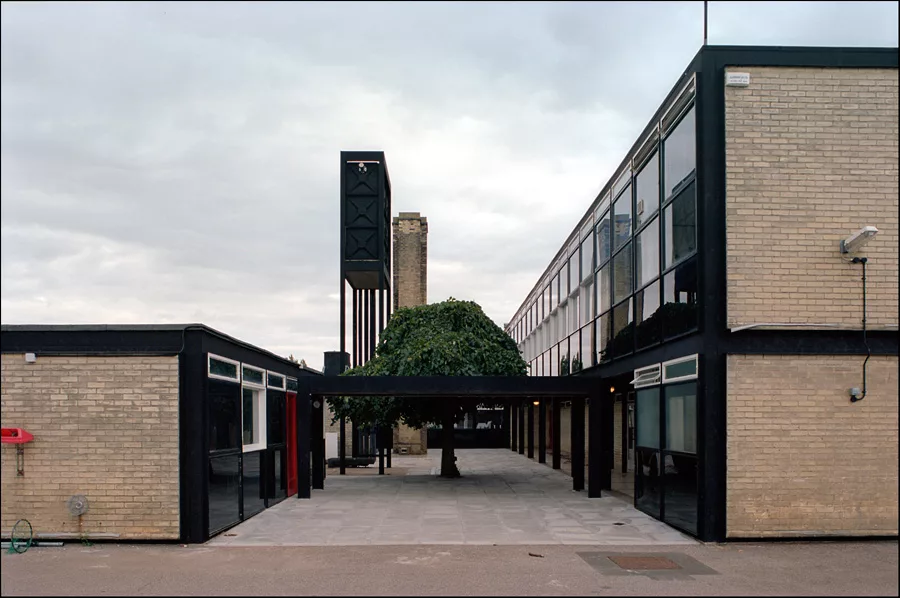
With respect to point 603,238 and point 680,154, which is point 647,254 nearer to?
point 680,154

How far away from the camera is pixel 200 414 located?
40.3 feet

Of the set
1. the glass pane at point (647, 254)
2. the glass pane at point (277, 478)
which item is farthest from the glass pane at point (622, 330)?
the glass pane at point (277, 478)

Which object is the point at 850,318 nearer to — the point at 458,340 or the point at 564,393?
the point at 564,393

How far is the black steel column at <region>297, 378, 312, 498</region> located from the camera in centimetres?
1920

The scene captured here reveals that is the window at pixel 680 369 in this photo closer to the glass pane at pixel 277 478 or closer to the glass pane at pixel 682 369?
the glass pane at pixel 682 369

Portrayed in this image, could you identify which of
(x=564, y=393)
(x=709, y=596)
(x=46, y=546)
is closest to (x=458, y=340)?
(x=564, y=393)

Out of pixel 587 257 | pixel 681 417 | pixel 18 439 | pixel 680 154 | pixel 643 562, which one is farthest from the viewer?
pixel 587 257

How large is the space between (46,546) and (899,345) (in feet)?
41.3

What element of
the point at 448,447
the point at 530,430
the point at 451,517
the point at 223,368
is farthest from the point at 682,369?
the point at 530,430

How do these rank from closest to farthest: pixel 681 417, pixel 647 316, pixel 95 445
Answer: pixel 95 445 < pixel 681 417 < pixel 647 316

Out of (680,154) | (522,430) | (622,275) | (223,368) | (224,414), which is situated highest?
(680,154)

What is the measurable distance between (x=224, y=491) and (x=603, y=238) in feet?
35.6

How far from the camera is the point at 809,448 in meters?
12.4

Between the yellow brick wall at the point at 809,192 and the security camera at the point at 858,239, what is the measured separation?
15 centimetres
